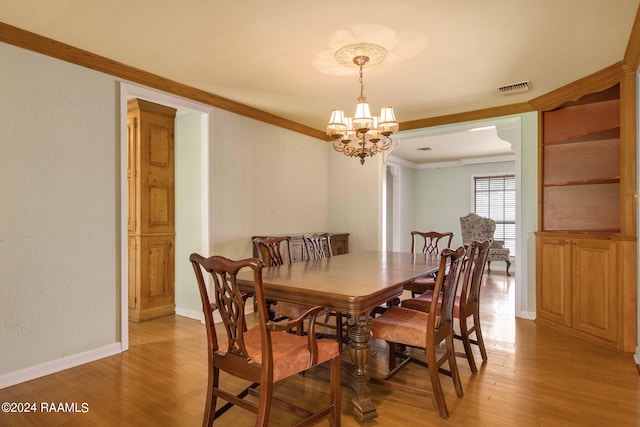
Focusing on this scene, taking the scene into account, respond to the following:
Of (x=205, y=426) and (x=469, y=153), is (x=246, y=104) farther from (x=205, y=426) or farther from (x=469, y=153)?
(x=469, y=153)

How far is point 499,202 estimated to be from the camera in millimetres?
7980

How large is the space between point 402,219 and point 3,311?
716cm

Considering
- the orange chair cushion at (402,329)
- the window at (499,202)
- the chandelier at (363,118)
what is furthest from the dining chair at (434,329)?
the window at (499,202)

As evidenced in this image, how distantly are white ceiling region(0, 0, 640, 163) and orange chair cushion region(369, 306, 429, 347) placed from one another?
1.91 meters

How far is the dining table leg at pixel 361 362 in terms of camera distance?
2045mm

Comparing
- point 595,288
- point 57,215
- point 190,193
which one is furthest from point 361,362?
point 190,193

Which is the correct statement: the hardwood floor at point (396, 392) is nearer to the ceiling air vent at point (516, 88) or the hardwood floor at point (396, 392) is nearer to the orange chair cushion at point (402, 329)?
the orange chair cushion at point (402, 329)

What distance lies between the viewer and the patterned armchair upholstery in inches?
275

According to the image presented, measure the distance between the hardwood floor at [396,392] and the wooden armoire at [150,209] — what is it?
2.79 feet

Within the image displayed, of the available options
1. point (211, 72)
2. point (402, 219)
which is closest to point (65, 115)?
point (211, 72)

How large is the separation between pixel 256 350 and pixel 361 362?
624 millimetres

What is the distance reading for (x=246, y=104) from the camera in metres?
4.27

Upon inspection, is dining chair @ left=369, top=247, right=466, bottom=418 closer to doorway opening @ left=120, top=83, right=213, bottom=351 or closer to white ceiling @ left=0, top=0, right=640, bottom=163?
white ceiling @ left=0, top=0, right=640, bottom=163

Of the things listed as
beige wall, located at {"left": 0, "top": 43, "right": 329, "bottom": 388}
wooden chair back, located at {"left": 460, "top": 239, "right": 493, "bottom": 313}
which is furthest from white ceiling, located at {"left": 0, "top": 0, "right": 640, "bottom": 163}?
wooden chair back, located at {"left": 460, "top": 239, "right": 493, "bottom": 313}
